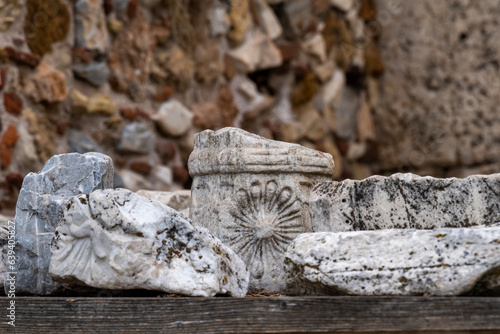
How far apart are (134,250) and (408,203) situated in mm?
717

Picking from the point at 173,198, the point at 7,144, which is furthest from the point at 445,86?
the point at 7,144

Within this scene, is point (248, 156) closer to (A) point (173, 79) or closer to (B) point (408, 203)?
(B) point (408, 203)

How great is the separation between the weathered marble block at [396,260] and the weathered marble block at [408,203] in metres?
0.21

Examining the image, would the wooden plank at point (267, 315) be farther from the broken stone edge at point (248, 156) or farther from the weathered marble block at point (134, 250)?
the broken stone edge at point (248, 156)

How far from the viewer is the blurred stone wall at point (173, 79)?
3045mm

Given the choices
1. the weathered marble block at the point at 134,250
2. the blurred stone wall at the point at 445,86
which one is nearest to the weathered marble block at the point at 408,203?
the weathered marble block at the point at 134,250

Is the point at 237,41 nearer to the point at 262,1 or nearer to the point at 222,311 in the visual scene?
the point at 262,1

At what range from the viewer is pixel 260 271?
82.9 inches

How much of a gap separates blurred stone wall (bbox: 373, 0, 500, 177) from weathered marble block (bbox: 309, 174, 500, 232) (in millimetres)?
3220

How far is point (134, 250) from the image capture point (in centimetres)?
170

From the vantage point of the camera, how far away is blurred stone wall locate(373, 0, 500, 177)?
16.2ft

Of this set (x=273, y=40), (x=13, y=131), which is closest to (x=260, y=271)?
(x=13, y=131)

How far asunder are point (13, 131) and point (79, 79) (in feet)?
1.59

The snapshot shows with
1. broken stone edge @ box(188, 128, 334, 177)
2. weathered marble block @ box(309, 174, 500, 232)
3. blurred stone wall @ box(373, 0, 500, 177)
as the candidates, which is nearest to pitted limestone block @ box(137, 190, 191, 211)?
broken stone edge @ box(188, 128, 334, 177)
